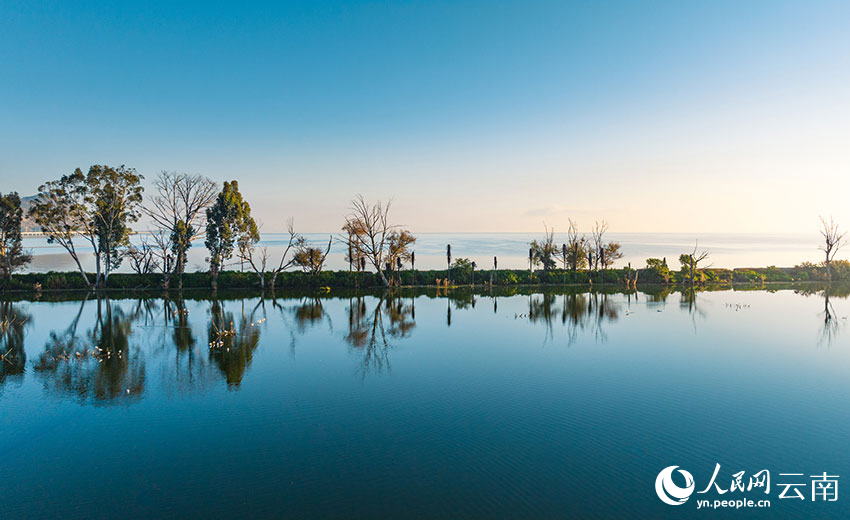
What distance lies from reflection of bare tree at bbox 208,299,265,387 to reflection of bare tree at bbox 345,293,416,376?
12.3 feet

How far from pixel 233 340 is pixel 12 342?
8.56 metres

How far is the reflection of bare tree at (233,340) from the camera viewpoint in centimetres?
1417

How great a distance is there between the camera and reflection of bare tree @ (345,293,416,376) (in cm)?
1573

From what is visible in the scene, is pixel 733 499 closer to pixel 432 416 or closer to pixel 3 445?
pixel 432 416

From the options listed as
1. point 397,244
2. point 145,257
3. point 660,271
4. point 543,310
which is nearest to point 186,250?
point 145,257

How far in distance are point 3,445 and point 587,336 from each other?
18.0 m

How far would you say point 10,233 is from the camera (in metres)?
33.4

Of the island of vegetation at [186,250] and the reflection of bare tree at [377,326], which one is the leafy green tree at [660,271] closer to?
the island of vegetation at [186,250]

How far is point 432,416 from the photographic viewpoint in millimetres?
10328

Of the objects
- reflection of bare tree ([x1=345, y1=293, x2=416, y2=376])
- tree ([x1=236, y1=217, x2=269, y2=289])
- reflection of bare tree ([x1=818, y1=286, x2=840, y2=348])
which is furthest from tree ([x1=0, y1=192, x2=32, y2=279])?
reflection of bare tree ([x1=818, y1=286, x2=840, y2=348])
